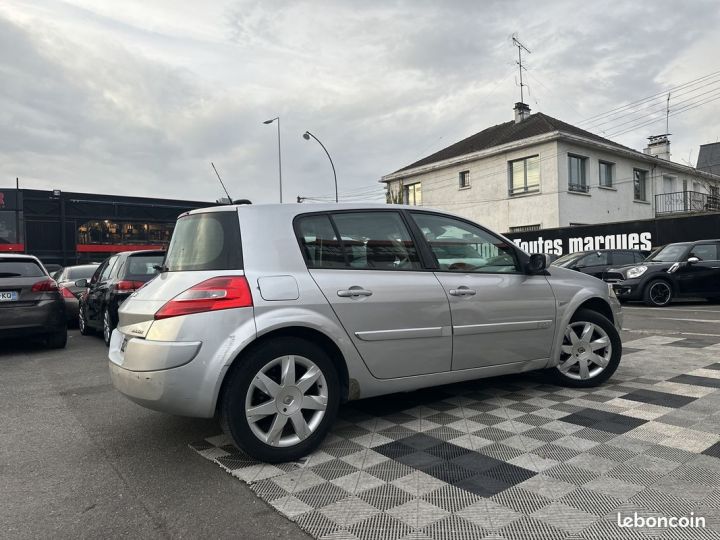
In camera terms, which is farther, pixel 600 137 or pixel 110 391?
pixel 600 137

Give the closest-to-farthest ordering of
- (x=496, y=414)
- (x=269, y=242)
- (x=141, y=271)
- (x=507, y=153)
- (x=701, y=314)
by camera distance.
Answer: (x=269, y=242) → (x=496, y=414) → (x=141, y=271) → (x=701, y=314) → (x=507, y=153)

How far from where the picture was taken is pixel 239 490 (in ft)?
9.19

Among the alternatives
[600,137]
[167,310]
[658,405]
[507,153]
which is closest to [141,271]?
[167,310]

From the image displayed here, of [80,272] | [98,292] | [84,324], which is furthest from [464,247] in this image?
[80,272]

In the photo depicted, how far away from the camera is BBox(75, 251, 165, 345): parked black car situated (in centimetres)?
775

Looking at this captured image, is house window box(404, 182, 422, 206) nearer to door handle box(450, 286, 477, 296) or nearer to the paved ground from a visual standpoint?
the paved ground

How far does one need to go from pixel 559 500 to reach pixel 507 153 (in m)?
24.7

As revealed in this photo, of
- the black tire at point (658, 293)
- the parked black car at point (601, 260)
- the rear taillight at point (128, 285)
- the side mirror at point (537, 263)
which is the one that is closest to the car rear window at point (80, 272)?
the rear taillight at point (128, 285)

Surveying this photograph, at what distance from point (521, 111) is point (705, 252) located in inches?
693

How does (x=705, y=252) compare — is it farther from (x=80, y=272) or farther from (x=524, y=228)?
(x=80, y=272)

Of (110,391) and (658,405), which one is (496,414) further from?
(110,391)

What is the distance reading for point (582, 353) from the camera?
15.3 feet

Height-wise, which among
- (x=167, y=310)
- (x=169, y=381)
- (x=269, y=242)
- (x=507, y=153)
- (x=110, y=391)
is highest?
(x=507, y=153)

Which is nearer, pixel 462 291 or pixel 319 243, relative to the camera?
pixel 319 243
